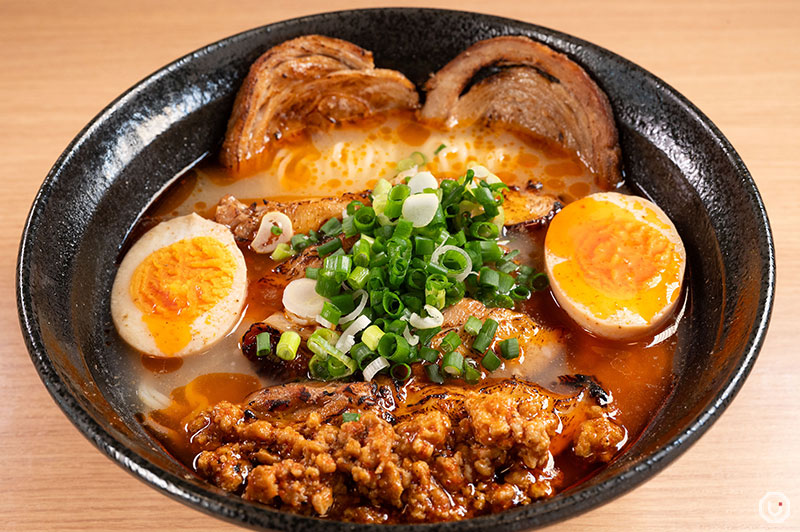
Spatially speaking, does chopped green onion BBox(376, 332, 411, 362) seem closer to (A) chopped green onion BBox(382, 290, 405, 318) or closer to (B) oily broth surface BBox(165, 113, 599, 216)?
(A) chopped green onion BBox(382, 290, 405, 318)

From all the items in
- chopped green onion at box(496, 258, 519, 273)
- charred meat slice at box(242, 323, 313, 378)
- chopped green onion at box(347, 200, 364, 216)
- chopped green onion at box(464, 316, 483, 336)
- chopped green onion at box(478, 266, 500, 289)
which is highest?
chopped green onion at box(347, 200, 364, 216)

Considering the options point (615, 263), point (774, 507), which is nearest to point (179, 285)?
point (615, 263)

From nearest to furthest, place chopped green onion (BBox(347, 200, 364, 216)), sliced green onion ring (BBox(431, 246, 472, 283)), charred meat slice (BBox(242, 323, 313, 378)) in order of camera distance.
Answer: charred meat slice (BBox(242, 323, 313, 378)), sliced green onion ring (BBox(431, 246, 472, 283)), chopped green onion (BBox(347, 200, 364, 216))

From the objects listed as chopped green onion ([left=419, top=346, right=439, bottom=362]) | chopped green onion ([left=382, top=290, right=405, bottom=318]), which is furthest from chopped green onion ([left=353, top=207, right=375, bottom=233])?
chopped green onion ([left=419, top=346, right=439, bottom=362])

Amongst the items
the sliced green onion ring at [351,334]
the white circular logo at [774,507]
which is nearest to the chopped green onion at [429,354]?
the sliced green onion ring at [351,334]

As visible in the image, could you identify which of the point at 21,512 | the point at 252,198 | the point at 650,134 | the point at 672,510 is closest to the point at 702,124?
the point at 650,134

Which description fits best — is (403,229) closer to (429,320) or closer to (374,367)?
(429,320)

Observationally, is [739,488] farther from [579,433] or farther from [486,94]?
[486,94]

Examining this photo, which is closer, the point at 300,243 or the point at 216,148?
the point at 300,243
